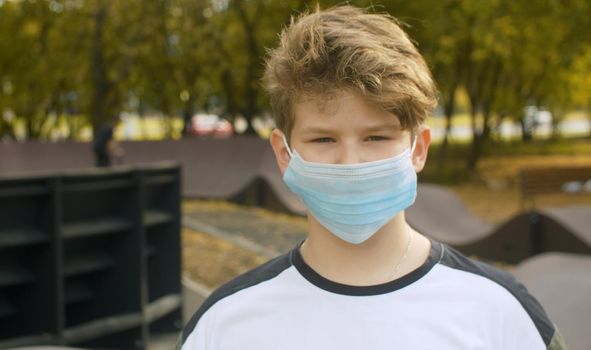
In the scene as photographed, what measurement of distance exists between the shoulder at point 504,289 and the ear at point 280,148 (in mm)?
424

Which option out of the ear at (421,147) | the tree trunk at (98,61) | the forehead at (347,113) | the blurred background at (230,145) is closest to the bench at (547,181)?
the blurred background at (230,145)

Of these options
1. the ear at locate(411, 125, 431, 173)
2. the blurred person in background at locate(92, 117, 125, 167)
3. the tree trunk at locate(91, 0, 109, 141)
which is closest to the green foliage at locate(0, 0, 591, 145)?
the tree trunk at locate(91, 0, 109, 141)

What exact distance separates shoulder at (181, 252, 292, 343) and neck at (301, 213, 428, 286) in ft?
0.21

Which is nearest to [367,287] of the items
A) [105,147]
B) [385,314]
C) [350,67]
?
[385,314]

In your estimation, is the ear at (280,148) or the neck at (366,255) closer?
the neck at (366,255)

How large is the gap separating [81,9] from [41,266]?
2309 cm

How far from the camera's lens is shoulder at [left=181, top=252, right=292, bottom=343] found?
185cm

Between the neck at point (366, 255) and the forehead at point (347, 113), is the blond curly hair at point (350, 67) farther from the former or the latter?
the neck at point (366, 255)

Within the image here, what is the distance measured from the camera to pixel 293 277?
1.83 meters

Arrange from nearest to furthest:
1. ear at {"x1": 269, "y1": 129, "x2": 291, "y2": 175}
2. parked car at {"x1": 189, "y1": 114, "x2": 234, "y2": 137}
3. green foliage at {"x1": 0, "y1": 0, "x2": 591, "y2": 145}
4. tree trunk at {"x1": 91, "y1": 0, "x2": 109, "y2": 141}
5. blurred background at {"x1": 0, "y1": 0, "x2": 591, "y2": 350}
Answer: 1. ear at {"x1": 269, "y1": 129, "x2": 291, "y2": 175}
2. blurred background at {"x1": 0, "y1": 0, "x2": 591, "y2": 350}
3. green foliage at {"x1": 0, "y1": 0, "x2": 591, "y2": 145}
4. tree trunk at {"x1": 91, "y1": 0, "x2": 109, "y2": 141}
5. parked car at {"x1": 189, "y1": 114, "x2": 234, "y2": 137}

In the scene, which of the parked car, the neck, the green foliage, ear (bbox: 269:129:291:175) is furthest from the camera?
the parked car

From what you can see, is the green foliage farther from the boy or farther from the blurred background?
the boy

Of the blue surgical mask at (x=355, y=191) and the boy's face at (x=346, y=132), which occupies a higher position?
the boy's face at (x=346, y=132)

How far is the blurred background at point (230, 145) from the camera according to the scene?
6168mm
